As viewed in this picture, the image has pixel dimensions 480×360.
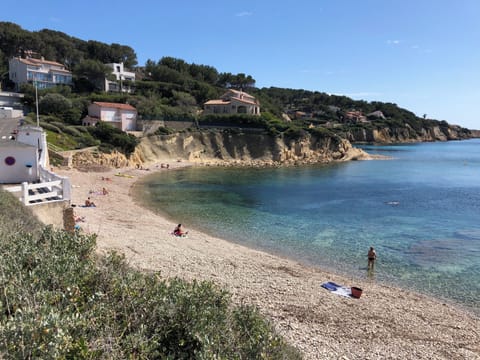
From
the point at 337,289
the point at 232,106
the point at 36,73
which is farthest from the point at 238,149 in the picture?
the point at 337,289

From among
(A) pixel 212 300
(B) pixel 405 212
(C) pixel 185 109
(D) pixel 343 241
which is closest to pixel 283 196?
(B) pixel 405 212

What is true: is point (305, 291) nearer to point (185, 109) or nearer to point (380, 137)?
point (185, 109)

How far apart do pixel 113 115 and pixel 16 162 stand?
155ft

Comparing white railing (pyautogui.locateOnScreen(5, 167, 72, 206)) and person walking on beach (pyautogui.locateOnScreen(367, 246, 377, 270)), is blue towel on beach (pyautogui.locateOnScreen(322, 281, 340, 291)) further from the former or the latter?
white railing (pyautogui.locateOnScreen(5, 167, 72, 206))

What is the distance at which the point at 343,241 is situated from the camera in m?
22.6

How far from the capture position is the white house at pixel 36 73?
73188mm

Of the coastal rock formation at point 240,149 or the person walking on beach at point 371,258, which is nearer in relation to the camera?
the person walking on beach at point 371,258

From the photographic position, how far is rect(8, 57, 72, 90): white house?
73.2 meters

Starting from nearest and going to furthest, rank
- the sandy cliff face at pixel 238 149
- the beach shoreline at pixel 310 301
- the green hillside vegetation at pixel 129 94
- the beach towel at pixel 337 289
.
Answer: the beach shoreline at pixel 310 301 → the beach towel at pixel 337 289 → the green hillside vegetation at pixel 129 94 → the sandy cliff face at pixel 238 149

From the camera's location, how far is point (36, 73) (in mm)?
73750

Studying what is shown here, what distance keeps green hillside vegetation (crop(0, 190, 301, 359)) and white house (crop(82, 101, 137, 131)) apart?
55.1m

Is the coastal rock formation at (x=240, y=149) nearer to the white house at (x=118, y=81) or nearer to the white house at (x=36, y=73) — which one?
the white house at (x=118, y=81)

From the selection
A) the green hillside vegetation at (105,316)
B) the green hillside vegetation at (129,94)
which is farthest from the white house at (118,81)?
the green hillside vegetation at (105,316)

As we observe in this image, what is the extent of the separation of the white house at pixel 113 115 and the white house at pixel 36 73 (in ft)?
66.8
